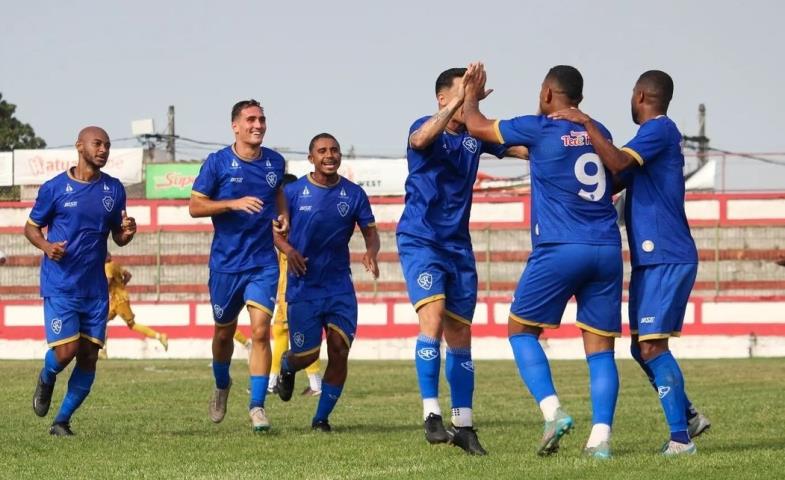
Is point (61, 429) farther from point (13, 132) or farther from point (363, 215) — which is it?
point (13, 132)

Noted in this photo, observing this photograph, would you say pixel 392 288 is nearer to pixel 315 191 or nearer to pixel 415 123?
pixel 315 191

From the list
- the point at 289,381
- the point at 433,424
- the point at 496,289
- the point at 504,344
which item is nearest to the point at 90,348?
the point at 289,381

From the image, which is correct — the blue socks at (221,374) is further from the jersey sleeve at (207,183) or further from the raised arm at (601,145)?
the raised arm at (601,145)

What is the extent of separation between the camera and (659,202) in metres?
9.13

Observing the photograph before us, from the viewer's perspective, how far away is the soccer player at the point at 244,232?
11.8 metres

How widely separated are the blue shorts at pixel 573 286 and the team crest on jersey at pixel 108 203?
4.21 m

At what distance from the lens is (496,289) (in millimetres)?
37688

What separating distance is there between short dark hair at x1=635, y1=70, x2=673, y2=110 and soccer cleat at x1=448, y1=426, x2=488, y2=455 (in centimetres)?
243

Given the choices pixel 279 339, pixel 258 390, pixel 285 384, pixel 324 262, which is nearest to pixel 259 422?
Result: pixel 258 390

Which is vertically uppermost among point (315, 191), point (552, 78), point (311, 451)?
point (552, 78)

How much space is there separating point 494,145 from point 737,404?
6.06m

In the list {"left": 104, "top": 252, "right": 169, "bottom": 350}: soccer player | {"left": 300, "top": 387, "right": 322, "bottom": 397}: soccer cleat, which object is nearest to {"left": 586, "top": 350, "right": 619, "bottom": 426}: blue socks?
{"left": 300, "top": 387, "right": 322, "bottom": 397}: soccer cleat

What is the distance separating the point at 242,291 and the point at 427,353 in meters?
2.67

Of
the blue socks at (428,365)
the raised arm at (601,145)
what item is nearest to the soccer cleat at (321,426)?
the blue socks at (428,365)
